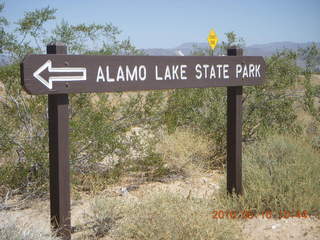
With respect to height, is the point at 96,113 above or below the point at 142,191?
above

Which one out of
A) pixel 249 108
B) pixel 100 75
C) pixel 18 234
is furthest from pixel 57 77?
pixel 249 108

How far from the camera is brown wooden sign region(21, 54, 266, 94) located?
316 centimetres

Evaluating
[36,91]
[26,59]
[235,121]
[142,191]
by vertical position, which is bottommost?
[142,191]

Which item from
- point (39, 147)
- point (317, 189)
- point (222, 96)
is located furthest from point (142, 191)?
point (222, 96)

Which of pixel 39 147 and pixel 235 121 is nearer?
pixel 235 121

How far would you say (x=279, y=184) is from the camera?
484 centimetres

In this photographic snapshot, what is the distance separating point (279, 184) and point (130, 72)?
87.4 inches

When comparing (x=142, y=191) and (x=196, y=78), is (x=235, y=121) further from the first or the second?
(x=142, y=191)

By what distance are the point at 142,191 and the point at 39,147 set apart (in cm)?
148

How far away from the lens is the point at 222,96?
7.96 metres

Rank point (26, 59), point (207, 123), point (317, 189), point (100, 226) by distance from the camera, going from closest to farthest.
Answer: point (26, 59) → point (100, 226) → point (317, 189) → point (207, 123)

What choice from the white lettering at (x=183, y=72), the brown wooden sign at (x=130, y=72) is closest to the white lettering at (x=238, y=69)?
the brown wooden sign at (x=130, y=72)

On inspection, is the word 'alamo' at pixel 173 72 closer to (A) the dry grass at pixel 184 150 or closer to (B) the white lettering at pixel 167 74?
(B) the white lettering at pixel 167 74

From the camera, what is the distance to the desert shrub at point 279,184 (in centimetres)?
463
